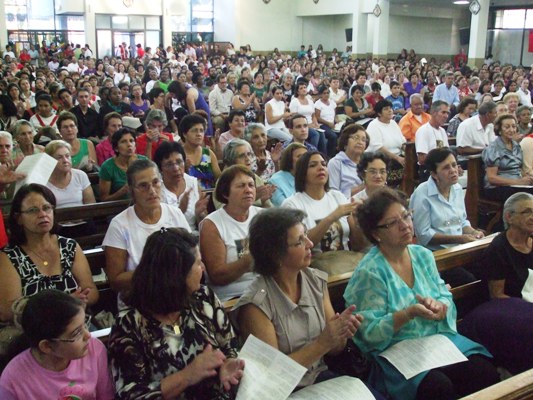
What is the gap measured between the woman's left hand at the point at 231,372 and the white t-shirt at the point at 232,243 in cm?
94

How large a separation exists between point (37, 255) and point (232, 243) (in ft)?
3.12

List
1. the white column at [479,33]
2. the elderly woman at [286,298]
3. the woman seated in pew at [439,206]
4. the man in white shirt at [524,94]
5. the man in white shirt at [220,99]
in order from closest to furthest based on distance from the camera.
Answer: the elderly woman at [286,298] → the woman seated in pew at [439,206] → the man in white shirt at [220,99] → the man in white shirt at [524,94] → the white column at [479,33]

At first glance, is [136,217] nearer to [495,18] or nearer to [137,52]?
[137,52]

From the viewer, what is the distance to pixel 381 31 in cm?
1914

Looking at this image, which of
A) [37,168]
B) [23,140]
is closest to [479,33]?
[23,140]

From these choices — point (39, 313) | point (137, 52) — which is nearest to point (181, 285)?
point (39, 313)

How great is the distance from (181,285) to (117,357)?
0.32 meters

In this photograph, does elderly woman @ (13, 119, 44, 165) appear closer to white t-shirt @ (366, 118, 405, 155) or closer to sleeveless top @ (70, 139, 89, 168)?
sleeveless top @ (70, 139, 89, 168)

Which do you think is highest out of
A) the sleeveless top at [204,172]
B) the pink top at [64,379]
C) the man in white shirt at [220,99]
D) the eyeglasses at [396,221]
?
the man in white shirt at [220,99]

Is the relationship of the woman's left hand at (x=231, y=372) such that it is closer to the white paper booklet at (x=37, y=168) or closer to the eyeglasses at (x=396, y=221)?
the eyeglasses at (x=396, y=221)

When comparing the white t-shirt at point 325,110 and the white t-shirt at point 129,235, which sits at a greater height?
the white t-shirt at point 325,110

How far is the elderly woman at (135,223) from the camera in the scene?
2855 millimetres

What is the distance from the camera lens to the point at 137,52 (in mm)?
21875

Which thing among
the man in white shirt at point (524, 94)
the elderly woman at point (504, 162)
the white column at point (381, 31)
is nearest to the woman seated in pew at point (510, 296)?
the elderly woman at point (504, 162)
